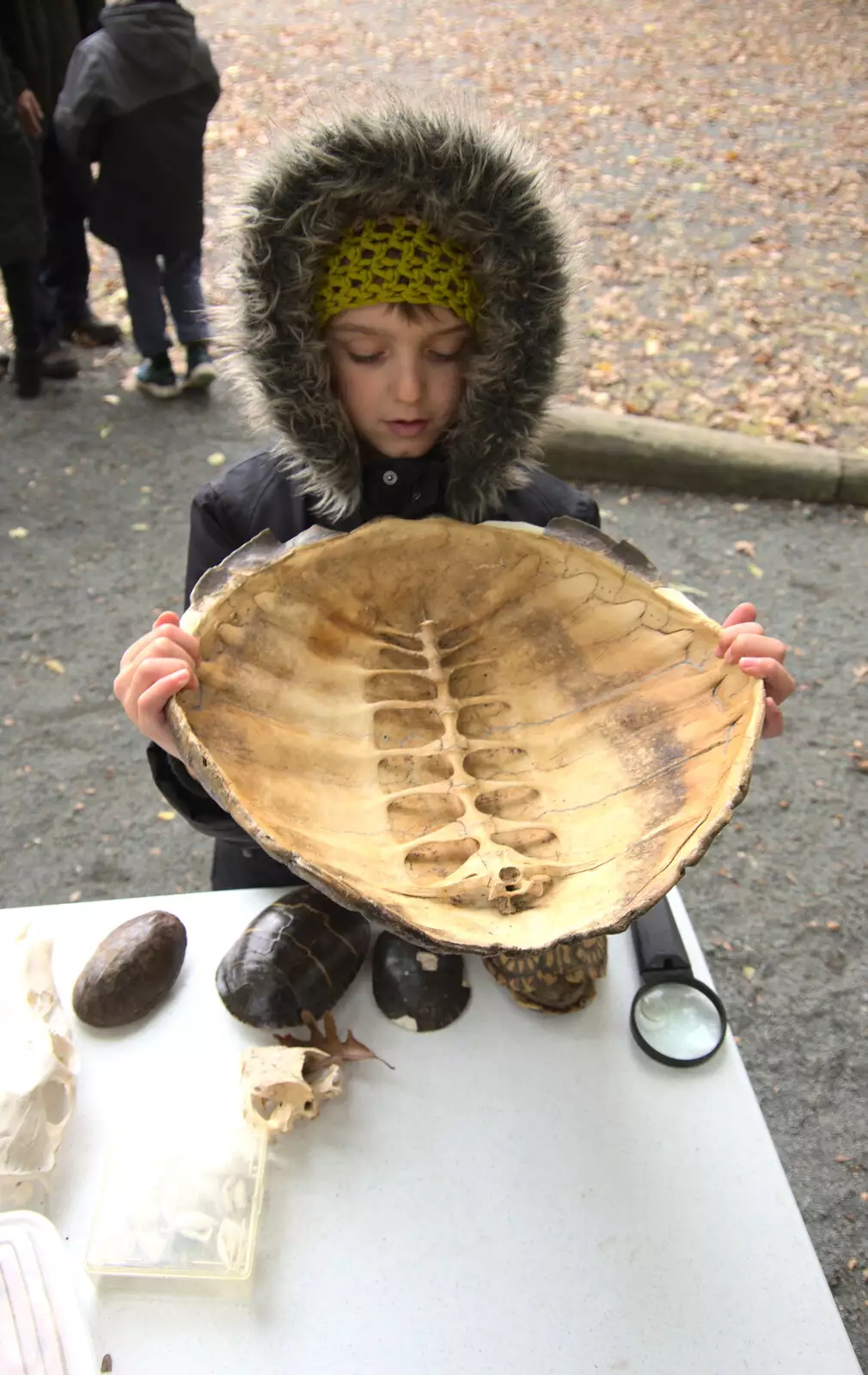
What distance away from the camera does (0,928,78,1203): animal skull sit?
1.08 metres

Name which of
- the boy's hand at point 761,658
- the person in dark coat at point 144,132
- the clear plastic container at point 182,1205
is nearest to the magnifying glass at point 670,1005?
the boy's hand at point 761,658

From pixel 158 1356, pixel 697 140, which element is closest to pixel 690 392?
pixel 697 140

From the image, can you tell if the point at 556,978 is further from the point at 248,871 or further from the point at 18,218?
the point at 18,218

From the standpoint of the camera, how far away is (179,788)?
1.28 metres

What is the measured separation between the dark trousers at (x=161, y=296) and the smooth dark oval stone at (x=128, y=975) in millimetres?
2693

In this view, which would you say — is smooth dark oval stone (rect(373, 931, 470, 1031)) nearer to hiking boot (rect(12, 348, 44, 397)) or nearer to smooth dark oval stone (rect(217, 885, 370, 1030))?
smooth dark oval stone (rect(217, 885, 370, 1030))

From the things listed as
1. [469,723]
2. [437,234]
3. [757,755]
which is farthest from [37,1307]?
[757,755]

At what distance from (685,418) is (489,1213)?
10.3 ft

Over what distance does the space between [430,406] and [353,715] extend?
39 cm

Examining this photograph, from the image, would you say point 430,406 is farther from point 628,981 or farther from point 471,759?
point 628,981

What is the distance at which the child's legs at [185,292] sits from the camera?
3.58 metres

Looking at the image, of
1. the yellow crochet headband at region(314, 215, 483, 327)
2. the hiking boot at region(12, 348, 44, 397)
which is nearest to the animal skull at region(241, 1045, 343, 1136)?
the yellow crochet headband at region(314, 215, 483, 327)

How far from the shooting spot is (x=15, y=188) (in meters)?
3.12

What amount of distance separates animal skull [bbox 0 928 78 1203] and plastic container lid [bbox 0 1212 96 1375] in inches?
2.1
